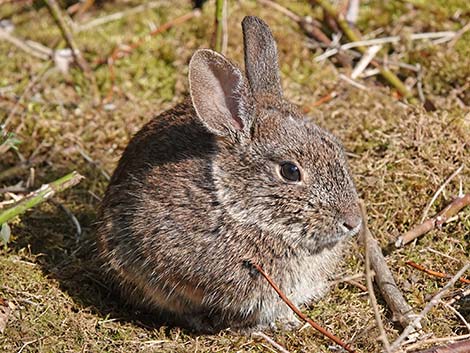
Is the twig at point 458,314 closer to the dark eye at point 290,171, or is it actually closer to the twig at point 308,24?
the dark eye at point 290,171

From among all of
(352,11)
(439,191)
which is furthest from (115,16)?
(439,191)

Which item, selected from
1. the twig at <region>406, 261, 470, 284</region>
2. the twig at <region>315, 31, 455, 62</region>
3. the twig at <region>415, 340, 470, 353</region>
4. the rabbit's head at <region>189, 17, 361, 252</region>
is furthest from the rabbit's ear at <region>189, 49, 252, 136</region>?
the twig at <region>315, 31, 455, 62</region>

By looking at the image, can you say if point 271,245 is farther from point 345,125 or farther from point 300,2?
point 300,2

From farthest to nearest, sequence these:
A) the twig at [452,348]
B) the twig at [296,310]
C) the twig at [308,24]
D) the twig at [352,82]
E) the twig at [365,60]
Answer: the twig at [308,24] → the twig at [365,60] → the twig at [352,82] → the twig at [296,310] → the twig at [452,348]

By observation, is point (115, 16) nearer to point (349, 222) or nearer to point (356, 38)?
point (356, 38)

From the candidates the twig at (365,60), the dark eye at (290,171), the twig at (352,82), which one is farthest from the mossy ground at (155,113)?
the dark eye at (290,171)

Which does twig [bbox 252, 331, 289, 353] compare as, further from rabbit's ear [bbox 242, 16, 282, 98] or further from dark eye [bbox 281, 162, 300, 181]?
rabbit's ear [bbox 242, 16, 282, 98]
